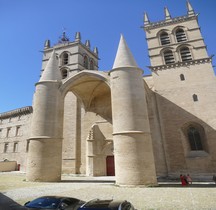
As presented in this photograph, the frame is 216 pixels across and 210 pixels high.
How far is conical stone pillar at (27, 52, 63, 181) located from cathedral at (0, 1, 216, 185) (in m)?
0.07

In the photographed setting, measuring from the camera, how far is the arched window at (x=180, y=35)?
744 inches

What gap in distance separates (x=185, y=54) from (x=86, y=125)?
13.2 meters

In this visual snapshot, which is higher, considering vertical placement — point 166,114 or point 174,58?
point 174,58

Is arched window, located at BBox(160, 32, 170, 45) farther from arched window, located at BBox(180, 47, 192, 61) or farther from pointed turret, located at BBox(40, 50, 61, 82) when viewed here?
pointed turret, located at BBox(40, 50, 61, 82)

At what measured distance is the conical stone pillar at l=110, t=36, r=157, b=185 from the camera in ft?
32.4

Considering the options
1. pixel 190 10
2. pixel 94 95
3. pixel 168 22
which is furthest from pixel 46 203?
pixel 190 10

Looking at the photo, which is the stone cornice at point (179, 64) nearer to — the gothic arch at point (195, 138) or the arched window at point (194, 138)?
the gothic arch at point (195, 138)

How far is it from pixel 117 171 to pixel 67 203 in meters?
6.12

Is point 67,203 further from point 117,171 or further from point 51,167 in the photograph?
point 51,167

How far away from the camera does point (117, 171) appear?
10.3 meters

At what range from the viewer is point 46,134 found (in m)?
13.0

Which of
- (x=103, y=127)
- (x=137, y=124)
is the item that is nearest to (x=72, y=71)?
(x=103, y=127)

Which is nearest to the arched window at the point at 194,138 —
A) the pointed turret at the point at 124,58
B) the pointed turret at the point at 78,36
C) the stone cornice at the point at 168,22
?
the pointed turret at the point at 124,58

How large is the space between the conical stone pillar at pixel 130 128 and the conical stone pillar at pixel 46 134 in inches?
200
